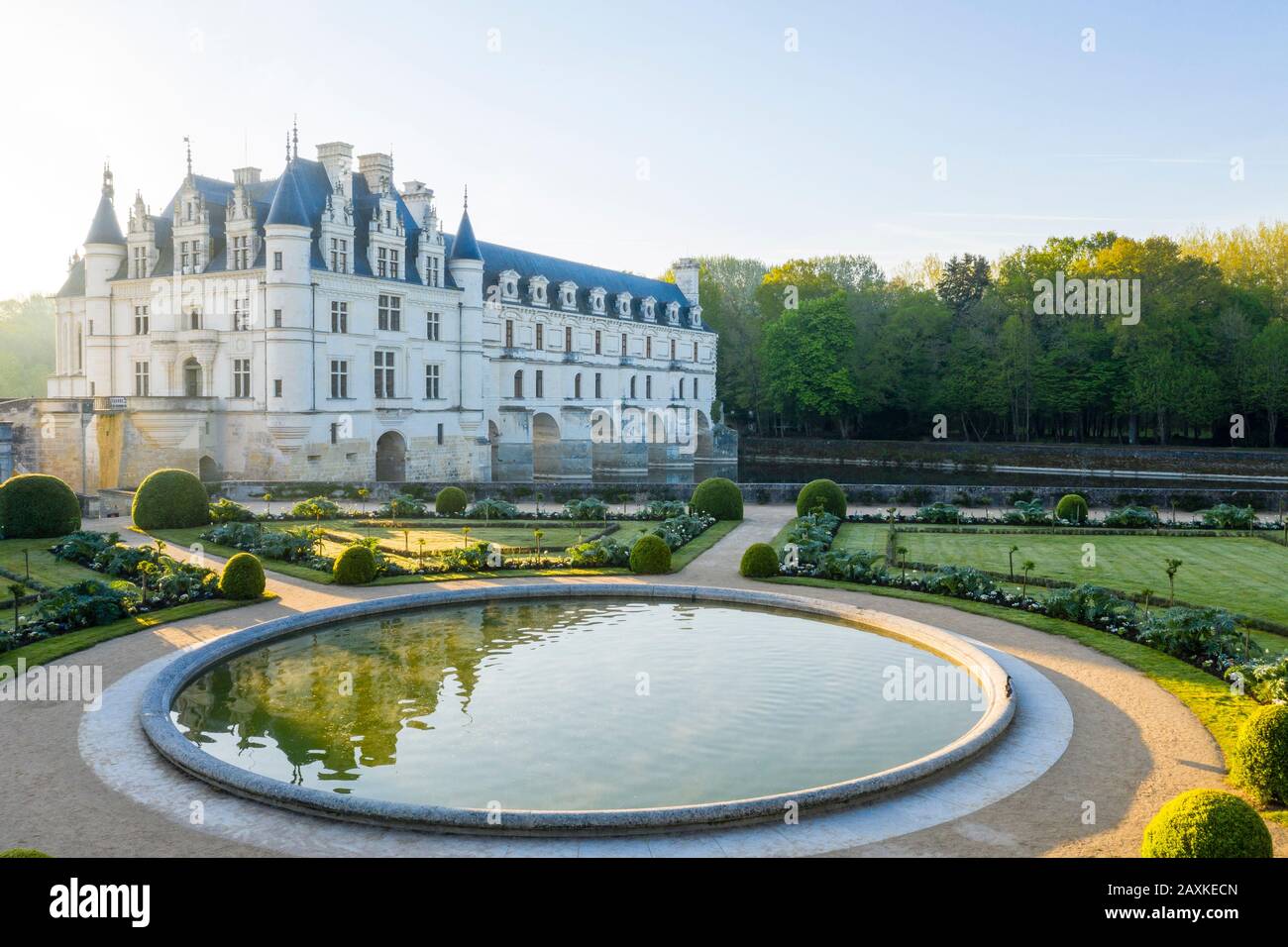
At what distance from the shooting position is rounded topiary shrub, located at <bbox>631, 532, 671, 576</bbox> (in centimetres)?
2134

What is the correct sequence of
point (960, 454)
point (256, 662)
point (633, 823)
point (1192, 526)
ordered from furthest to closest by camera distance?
point (960, 454), point (1192, 526), point (256, 662), point (633, 823)

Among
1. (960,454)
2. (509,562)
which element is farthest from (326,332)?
(960,454)

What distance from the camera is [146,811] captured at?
9.36 metres

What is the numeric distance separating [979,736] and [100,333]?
41909 mm

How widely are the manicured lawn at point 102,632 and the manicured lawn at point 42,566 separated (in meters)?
3.58

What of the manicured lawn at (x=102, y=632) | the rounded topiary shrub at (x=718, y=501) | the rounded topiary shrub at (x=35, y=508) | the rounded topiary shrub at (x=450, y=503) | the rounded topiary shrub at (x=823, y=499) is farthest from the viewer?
the rounded topiary shrub at (x=450, y=503)

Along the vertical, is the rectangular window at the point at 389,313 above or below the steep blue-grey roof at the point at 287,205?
below

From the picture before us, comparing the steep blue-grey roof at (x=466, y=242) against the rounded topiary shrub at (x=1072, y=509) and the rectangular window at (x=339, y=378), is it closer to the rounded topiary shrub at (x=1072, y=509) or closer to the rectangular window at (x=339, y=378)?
the rectangular window at (x=339, y=378)

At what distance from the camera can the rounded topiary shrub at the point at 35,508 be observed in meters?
25.4

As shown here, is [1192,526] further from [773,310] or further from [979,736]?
[773,310]

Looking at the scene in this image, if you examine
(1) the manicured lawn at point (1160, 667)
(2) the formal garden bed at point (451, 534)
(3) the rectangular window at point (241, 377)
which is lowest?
(1) the manicured lawn at point (1160, 667)

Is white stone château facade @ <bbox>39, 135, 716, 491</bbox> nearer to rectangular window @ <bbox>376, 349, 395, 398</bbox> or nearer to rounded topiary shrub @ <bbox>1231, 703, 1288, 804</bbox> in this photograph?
rectangular window @ <bbox>376, 349, 395, 398</bbox>

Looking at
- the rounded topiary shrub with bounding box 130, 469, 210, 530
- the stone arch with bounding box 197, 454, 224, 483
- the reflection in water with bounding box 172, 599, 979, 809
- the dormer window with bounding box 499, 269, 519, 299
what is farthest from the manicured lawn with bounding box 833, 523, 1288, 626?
the dormer window with bounding box 499, 269, 519, 299

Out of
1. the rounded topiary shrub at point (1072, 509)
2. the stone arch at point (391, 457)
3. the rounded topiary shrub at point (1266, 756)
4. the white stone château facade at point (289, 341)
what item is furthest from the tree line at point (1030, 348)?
the rounded topiary shrub at point (1266, 756)
